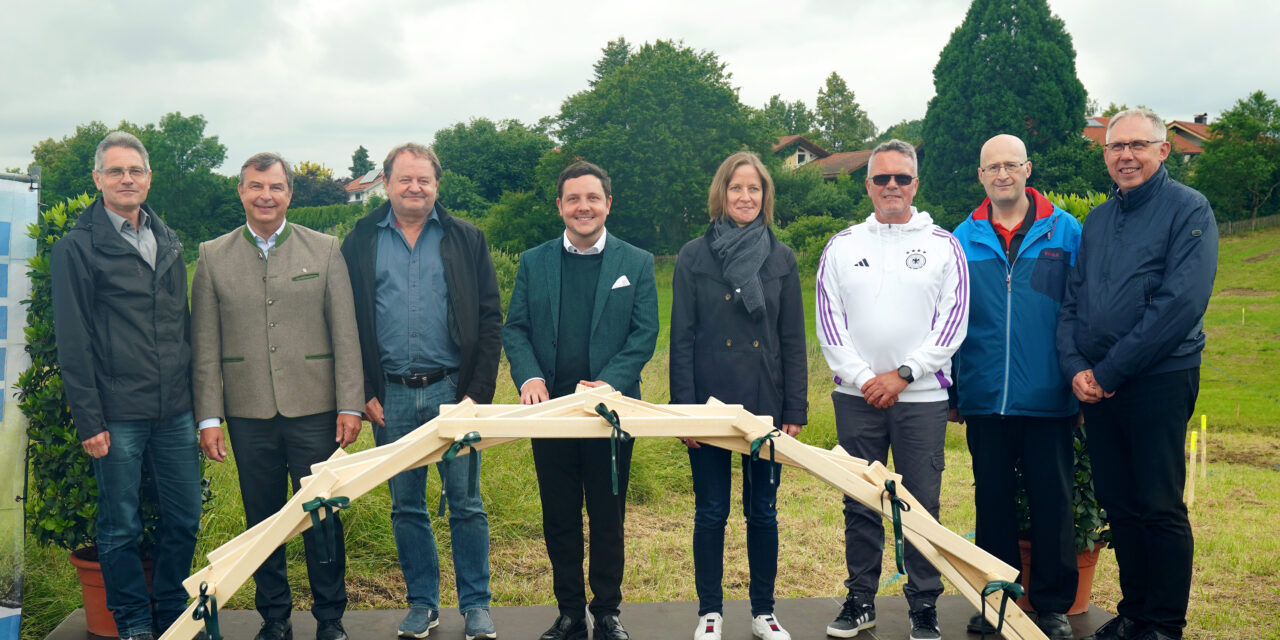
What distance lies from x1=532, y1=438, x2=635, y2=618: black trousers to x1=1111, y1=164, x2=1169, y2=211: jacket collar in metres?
2.46

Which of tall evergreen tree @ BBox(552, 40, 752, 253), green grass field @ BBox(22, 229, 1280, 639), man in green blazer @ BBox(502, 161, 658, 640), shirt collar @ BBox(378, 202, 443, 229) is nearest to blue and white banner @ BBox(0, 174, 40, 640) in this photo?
green grass field @ BBox(22, 229, 1280, 639)

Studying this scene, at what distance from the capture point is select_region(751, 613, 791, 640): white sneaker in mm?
4160

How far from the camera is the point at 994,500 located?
4328 mm

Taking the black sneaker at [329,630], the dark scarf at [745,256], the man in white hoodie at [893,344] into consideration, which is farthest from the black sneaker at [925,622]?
the black sneaker at [329,630]

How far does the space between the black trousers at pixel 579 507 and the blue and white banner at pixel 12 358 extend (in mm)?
2461

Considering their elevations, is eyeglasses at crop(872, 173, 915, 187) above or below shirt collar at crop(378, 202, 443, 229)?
above

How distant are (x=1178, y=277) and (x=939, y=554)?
1591 mm

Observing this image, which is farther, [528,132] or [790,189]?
[528,132]

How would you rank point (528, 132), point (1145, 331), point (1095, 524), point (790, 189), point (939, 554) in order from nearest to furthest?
point (939, 554) → point (1145, 331) → point (1095, 524) → point (790, 189) → point (528, 132)

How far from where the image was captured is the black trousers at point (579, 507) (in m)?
4.16

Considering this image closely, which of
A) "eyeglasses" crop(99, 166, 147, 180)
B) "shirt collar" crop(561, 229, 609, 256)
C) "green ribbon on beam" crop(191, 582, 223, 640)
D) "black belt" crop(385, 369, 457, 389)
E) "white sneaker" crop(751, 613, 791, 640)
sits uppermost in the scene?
"eyeglasses" crop(99, 166, 147, 180)

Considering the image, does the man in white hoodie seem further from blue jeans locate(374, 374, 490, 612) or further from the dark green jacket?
blue jeans locate(374, 374, 490, 612)

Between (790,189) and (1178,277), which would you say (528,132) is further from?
(1178,277)

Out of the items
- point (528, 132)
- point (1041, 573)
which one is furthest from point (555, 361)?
point (528, 132)
